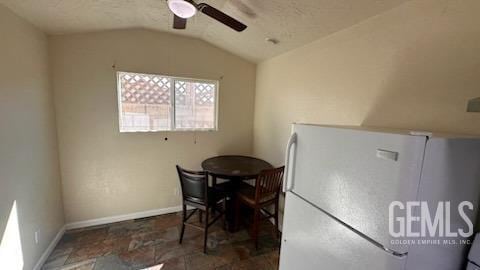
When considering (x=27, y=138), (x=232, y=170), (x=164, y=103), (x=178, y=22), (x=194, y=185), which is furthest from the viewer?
(x=164, y=103)

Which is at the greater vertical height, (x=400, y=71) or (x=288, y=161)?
(x=400, y=71)

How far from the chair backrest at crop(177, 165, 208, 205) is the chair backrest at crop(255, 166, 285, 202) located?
0.56 meters

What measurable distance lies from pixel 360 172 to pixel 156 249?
2.24m

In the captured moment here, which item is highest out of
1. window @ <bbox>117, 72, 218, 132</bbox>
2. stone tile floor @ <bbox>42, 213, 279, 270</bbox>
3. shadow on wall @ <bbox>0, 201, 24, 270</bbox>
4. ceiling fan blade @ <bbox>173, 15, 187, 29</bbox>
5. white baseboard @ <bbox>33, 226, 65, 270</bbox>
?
ceiling fan blade @ <bbox>173, 15, 187, 29</bbox>

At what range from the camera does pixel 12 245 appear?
155 centimetres

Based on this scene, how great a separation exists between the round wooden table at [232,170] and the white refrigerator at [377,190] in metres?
1.16

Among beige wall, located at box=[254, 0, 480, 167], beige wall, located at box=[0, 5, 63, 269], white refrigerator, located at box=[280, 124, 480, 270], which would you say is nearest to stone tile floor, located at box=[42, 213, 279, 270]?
beige wall, located at box=[0, 5, 63, 269]

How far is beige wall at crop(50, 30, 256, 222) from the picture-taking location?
2346 mm

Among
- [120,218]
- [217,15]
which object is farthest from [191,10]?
[120,218]

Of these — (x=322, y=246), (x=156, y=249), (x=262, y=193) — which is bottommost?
(x=156, y=249)

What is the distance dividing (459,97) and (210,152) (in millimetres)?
2668

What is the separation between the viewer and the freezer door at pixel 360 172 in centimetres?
77

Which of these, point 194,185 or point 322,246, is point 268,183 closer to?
point 194,185

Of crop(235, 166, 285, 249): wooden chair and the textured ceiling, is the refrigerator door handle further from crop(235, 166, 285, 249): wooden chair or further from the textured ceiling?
the textured ceiling
